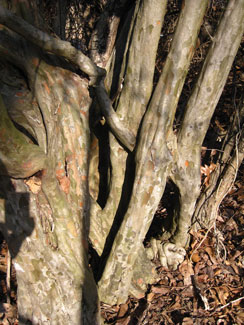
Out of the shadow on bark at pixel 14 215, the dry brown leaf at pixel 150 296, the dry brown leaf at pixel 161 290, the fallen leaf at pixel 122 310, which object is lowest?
the fallen leaf at pixel 122 310

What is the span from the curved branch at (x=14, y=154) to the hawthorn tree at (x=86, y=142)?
Result: 1 centimetres

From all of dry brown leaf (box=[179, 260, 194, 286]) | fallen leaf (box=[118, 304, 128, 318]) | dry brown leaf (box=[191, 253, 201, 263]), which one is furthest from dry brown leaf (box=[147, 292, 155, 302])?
dry brown leaf (box=[191, 253, 201, 263])

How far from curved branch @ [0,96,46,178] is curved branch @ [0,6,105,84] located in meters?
0.72

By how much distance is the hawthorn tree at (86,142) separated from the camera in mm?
2549

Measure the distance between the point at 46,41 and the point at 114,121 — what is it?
95 centimetres

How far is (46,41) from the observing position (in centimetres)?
252

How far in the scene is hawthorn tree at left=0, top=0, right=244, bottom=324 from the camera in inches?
100

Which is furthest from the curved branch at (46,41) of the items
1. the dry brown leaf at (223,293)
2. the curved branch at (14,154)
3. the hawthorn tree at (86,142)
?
the dry brown leaf at (223,293)

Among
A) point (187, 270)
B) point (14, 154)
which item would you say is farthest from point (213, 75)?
point (187, 270)

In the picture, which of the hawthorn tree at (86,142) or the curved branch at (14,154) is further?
the hawthorn tree at (86,142)

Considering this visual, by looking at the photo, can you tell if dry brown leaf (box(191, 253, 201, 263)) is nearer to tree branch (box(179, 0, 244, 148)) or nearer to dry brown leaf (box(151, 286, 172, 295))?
dry brown leaf (box(151, 286, 172, 295))

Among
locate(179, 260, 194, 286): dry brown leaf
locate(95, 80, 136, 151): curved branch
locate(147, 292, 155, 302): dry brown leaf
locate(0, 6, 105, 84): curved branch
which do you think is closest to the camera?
locate(0, 6, 105, 84): curved branch

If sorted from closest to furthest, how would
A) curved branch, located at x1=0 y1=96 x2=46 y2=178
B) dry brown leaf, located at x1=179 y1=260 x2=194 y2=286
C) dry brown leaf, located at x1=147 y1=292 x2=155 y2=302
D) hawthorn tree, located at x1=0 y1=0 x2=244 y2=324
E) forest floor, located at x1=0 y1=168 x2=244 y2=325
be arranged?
curved branch, located at x1=0 y1=96 x2=46 y2=178
hawthorn tree, located at x1=0 y1=0 x2=244 y2=324
forest floor, located at x1=0 y1=168 x2=244 y2=325
dry brown leaf, located at x1=147 y1=292 x2=155 y2=302
dry brown leaf, located at x1=179 y1=260 x2=194 y2=286

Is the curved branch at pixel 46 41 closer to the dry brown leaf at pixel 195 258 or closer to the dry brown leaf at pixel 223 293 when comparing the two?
the dry brown leaf at pixel 195 258
